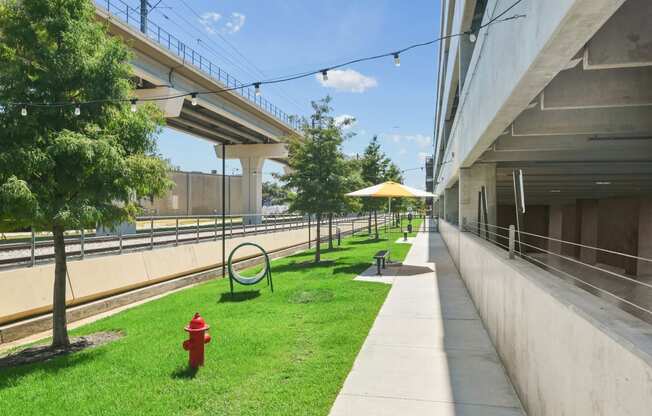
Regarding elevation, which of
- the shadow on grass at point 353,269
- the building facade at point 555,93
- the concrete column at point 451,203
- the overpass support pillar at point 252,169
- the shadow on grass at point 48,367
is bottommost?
the shadow on grass at point 48,367

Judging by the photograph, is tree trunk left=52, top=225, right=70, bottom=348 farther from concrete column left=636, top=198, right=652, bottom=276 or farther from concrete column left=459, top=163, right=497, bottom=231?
concrete column left=636, top=198, right=652, bottom=276

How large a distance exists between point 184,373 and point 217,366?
1.36ft

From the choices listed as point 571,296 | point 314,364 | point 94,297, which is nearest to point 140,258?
point 94,297

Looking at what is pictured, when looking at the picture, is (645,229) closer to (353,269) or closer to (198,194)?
(353,269)

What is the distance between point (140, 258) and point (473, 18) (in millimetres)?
12464

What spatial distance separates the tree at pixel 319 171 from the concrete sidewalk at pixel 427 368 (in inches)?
326

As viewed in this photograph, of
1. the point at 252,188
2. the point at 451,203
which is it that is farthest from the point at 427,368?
the point at 252,188

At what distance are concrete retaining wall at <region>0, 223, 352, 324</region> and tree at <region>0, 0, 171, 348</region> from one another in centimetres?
239

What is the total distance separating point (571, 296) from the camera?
11.9 feet

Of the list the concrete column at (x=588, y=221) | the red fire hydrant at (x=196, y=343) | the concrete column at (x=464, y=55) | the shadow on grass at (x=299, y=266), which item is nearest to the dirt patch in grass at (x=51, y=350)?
the red fire hydrant at (x=196, y=343)

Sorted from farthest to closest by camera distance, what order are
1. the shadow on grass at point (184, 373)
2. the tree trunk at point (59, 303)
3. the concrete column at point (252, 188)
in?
the concrete column at point (252, 188)
the tree trunk at point (59, 303)
the shadow on grass at point (184, 373)

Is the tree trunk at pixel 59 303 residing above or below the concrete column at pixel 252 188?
below

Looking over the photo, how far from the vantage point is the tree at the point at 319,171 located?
17328 millimetres

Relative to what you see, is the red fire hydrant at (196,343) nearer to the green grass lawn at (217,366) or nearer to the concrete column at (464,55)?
the green grass lawn at (217,366)
